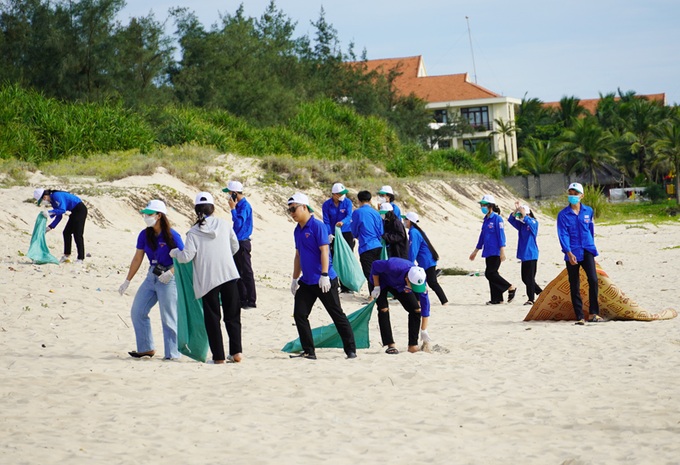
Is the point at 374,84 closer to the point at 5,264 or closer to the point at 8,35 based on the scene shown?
the point at 8,35

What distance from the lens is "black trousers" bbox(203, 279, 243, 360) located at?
9078 mm

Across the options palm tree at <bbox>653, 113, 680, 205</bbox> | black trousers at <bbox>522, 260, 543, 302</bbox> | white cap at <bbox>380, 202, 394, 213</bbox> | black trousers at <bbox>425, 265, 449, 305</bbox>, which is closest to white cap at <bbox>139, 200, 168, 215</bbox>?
white cap at <bbox>380, 202, 394, 213</bbox>

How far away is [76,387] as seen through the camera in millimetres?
8055

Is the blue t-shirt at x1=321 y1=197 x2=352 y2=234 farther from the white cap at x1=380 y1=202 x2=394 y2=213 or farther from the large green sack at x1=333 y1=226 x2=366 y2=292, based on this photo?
the white cap at x1=380 y1=202 x2=394 y2=213

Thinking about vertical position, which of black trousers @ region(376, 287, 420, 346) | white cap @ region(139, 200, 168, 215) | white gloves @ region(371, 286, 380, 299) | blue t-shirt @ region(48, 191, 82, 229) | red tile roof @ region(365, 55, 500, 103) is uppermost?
red tile roof @ region(365, 55, 500, 103)

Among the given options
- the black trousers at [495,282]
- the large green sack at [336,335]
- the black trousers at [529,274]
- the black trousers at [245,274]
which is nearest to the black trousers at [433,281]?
the black trousers at [495,282]

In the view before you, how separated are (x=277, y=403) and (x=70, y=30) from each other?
87.6ft

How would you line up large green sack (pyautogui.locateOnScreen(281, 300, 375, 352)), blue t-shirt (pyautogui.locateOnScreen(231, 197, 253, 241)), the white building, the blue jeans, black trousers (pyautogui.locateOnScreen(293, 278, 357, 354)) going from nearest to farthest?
the blue jeans → black trousers (pyautogui.locateOnScreen(293, 278, 357, 354)) → large green sack (pyautogui.locateOnScreen(281, 300, 375, 352)) → blue t-shirt (pyautogui.locateOnScreen(231, 197, 253, 241)) → the white building

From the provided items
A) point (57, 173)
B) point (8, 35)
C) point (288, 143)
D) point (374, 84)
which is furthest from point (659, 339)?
point (374, 84)

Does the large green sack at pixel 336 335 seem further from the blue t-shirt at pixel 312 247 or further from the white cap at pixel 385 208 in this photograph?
the white cap at pixel 385 208

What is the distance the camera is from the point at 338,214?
14.8 m

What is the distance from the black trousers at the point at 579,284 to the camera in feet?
38.4

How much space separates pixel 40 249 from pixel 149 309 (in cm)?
585

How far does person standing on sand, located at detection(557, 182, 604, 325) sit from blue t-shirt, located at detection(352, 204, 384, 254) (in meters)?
2.81
